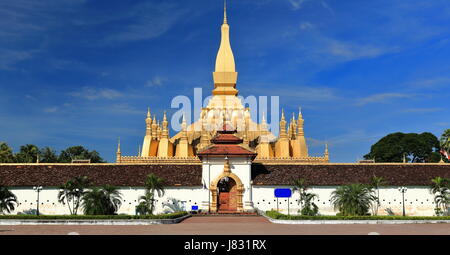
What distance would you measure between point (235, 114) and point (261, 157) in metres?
8.31

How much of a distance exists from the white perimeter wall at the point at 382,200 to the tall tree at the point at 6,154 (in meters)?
31.1

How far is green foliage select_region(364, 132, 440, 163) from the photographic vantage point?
80125 millimetres

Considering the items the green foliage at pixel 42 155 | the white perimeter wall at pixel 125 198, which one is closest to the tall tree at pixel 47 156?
the green foliage at pixel 42 155

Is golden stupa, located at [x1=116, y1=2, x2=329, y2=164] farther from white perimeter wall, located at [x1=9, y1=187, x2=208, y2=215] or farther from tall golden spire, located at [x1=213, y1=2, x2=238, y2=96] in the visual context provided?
white perimeter wall, located at [x1=9, y1=187, x2=208, y2=215]

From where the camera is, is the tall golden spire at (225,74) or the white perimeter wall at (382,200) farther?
the tall golden spire at (225,74)

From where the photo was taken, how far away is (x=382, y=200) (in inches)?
1593

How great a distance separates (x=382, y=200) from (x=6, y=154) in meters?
40.1

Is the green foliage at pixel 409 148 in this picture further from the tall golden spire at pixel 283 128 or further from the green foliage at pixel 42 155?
the green foliage at pixel 42 155

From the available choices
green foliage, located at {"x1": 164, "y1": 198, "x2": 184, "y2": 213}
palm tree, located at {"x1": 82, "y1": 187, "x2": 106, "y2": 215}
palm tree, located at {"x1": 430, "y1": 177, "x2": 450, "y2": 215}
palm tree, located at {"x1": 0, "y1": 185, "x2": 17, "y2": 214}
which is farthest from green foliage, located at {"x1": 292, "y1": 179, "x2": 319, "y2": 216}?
palm tree, located at {"x1": 0, "y1": 185, "x2": 17, "y2": 214}

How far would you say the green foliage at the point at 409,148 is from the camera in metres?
80.1
